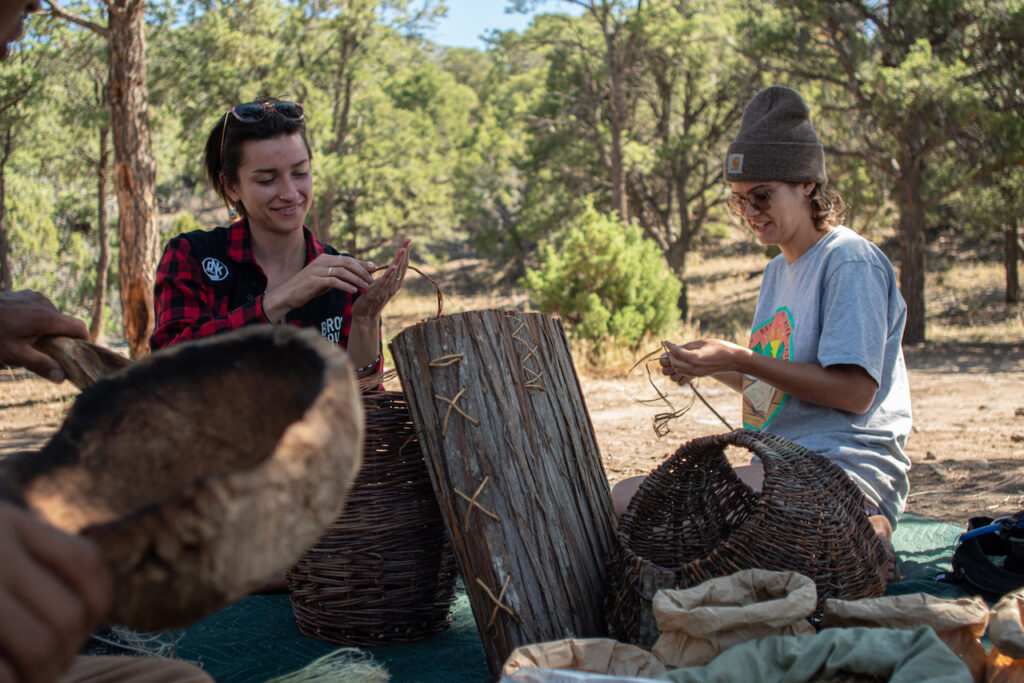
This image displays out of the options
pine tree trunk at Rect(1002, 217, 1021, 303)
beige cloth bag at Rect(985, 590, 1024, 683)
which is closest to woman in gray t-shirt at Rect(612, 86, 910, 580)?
beige cloth bag at Rect(985, 590, 1024, 683)

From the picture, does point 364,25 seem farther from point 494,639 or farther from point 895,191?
point 494,639

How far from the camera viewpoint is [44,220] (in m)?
16.3

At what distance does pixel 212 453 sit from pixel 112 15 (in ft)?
26.1

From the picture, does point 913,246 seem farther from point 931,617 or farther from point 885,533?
point 931,617

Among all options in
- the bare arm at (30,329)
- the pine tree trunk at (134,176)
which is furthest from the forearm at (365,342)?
the pine tree trunk at (134,176)

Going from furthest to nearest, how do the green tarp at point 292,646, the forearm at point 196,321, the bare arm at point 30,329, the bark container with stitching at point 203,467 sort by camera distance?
1. the forearm at point 196,321
2. the green tarp at point 292,646
3. the bare arm at point 30,329
4. the bark container with stitching at point 203,467

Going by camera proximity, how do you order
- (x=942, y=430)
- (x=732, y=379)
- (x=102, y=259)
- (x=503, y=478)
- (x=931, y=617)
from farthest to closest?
(x=102, y=259), (x=942, y=430), (x=732, y=379), (x=503, y=478), (x=931, y=617)

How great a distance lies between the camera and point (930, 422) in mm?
6816

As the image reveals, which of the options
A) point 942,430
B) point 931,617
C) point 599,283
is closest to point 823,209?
point 931,617

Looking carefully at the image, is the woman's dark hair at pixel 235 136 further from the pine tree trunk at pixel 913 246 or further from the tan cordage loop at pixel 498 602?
the pine tree trunk at pixel 913 246

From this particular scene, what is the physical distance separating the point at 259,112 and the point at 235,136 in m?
0.13

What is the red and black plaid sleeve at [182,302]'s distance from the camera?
2865 mm

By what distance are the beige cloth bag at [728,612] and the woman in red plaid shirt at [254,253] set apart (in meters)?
1.39

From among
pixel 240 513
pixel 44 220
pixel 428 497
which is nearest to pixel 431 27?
pixel 44 220
